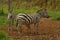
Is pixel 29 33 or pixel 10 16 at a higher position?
pixel 10 16

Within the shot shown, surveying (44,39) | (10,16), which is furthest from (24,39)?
(10,16)

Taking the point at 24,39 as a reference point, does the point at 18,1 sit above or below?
above

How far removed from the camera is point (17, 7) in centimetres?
2767

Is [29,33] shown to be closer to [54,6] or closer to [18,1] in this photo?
[54,6]

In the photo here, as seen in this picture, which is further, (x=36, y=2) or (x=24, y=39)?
(x=36, y=2)

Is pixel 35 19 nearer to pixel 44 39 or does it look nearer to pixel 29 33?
pixel 29 33

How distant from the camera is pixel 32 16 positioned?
41.9 feet

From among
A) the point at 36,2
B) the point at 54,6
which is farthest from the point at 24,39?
the point at 36,2

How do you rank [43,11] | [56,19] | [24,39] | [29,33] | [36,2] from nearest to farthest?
[24,39] → [29,33] → [43,11] → [56,19] → [36,2]

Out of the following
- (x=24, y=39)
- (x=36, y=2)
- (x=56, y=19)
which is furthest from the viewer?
(x=36, y=2)

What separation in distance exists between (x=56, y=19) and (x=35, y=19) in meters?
5.88

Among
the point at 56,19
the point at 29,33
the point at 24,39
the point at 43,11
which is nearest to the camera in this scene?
the point at 24,39

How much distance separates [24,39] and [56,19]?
8.53 metres

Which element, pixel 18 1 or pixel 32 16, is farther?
pixel 18 1
